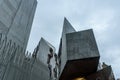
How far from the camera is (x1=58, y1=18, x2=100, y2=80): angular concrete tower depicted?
10.9m

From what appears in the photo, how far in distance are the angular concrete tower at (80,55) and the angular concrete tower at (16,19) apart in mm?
5714

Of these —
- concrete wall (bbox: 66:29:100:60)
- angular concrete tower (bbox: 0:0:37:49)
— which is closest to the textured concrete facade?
angular concrete tower (bbox: 0:0:37:49)

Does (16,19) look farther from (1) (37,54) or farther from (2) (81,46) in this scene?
A: (2) (81,46)

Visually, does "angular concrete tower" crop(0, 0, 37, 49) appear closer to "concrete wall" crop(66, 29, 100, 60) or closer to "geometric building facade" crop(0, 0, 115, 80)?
"geometric building facade" crop(0, 0, 115, 80)

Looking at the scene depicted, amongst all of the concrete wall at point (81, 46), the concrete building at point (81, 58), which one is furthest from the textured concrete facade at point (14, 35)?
the concrete wall at point (81, 46)

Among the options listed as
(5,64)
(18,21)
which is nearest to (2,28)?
(18,21)

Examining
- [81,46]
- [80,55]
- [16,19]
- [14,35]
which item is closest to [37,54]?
[14,35]

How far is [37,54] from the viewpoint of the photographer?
1619 centimetres

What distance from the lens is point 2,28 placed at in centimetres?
1295

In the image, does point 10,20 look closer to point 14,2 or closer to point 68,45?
point 14,2

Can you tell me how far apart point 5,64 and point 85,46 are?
625 centimetres

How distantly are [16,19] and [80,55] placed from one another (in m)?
8.50

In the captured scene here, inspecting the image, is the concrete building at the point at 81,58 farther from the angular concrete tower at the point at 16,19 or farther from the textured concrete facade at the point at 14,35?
the angular concrete tower at the point at 16,19

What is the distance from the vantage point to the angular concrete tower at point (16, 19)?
1334 centimetres
